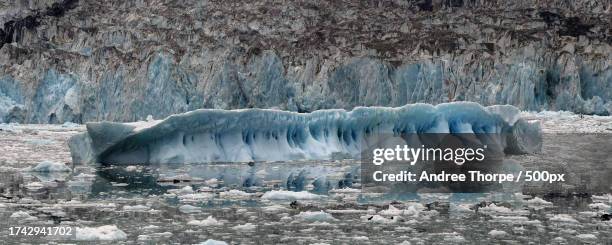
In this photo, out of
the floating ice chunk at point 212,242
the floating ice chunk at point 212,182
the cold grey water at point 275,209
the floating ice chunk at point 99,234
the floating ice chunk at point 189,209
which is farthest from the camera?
the floating ice chunk at point 212,182

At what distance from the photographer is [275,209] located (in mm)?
9031

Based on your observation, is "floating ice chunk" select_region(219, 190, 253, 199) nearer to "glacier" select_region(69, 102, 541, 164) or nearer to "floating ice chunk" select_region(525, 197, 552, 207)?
"floating ice chunk" select_region(525, 197, 552, 207)

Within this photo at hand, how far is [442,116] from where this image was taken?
1608cm

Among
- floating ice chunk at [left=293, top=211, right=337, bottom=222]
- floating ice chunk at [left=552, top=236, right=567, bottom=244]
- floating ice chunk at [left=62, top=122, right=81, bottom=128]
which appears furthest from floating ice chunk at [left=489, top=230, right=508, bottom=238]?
floating ice chunk at [left=62, top=122, right=81, bottom=128]

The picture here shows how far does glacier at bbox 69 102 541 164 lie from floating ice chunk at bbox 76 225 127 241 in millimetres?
6975

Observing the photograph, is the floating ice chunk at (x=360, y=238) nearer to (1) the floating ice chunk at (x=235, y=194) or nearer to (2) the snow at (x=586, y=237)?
(2) the snow at (x=586, y=237)

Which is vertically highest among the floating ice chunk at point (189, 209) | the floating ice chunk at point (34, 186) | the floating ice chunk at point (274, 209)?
the floating ice chunk at point (34, 186)

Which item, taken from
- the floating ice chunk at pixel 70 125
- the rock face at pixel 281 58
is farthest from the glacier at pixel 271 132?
the floating ice chunk at pixel 70 125

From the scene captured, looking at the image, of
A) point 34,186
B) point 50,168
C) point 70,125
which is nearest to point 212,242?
point 34,186

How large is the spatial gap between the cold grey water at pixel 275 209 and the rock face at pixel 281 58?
22525mm

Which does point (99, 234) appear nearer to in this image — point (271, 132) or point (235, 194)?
point (235, 194)

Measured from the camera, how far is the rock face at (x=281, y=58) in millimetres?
35688

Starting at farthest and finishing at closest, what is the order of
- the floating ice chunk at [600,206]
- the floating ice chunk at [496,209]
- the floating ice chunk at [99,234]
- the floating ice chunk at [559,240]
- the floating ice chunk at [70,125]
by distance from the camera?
1. the floating ice chunk at [70,125]
2. the floating ice chunk at [600,206]
3. the floating ice chunk at [496,209]
4. the floating ice chunk at [99,234]
5. the floating ice chunk at [559,240]

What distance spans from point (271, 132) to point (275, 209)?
670 cm
